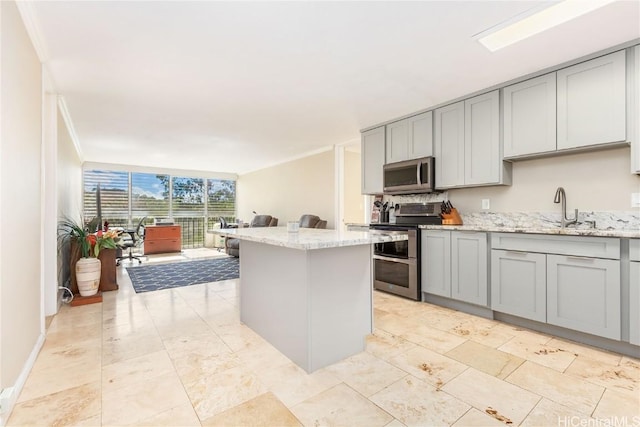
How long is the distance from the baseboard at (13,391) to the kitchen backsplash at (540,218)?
394 centimetres

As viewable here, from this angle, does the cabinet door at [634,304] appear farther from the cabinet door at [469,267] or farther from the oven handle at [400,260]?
the oven handle at [400,260]

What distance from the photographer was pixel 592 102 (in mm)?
2432

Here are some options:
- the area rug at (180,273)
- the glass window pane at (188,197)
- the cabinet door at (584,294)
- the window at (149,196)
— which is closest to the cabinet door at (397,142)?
the cabinet door at (584,294)

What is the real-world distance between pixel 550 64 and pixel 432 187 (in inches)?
60.0

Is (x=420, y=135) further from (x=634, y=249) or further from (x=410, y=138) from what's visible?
(x=634, y=249)

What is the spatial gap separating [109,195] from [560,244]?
29.6ft

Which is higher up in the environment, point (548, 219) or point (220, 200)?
point (220, 200)

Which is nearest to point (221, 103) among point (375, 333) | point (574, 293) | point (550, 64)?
point (375, 333)

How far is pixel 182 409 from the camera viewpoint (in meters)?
1.58

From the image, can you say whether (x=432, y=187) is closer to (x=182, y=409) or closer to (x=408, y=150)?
(x=408, y=150)

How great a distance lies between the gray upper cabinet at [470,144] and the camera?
305 cm

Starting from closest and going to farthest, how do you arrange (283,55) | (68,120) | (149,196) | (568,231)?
1. (568,231)
2. (283,55)
3. (68,120)
4. (149,196)

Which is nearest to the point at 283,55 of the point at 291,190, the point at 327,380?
the point at 327,380

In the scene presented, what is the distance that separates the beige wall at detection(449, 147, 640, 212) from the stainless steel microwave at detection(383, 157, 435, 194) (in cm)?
58
